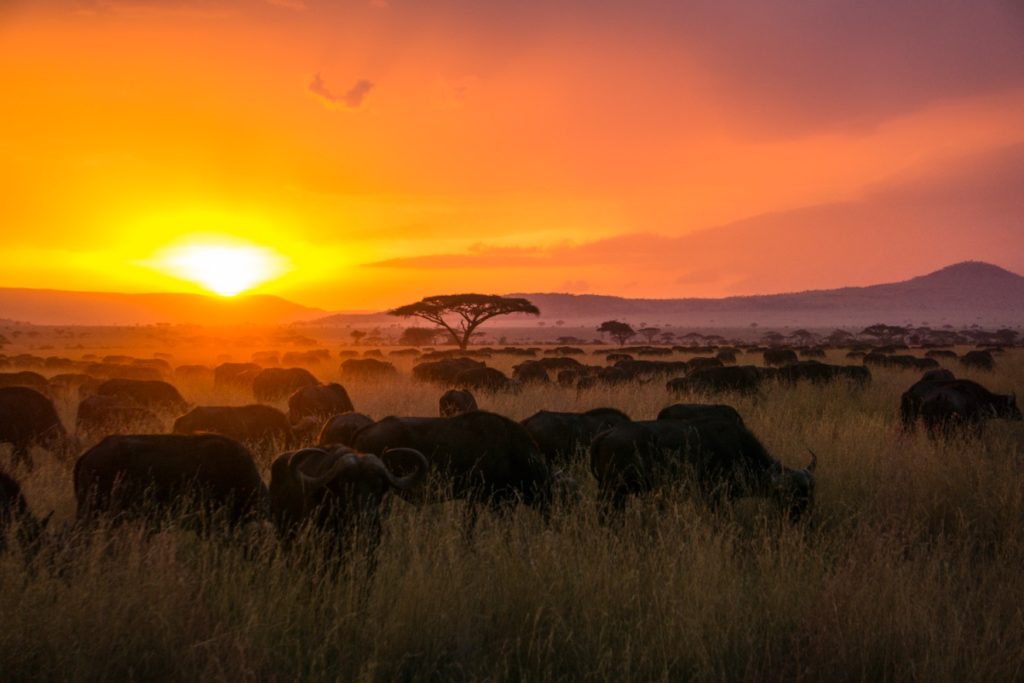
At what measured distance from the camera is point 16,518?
5.66 meters

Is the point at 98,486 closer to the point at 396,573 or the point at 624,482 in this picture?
the point at 396,573

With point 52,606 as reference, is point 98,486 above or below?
above

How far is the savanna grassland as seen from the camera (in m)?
4.35

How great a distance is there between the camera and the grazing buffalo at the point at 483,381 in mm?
19609

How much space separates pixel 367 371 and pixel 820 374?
1560 centimetres

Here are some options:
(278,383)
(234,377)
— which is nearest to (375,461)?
(278,383)

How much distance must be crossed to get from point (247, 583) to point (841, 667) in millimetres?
4345

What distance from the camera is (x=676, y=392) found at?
59.8 feet

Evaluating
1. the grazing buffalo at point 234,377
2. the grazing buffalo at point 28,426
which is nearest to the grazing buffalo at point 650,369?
the grazing buffalo at point 234,377

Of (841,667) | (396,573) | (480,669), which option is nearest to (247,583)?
(396,573)

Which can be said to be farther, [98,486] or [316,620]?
[98,486]

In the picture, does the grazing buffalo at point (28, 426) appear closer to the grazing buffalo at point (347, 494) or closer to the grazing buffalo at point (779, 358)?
the grazing buffalo at point (347, 494)

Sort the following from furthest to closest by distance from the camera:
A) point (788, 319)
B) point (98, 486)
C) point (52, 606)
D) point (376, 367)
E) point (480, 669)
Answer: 1. point (788, 319)
2. point (376, 367)
3. point (98, 486)
4. point (52, 606)
5. point (480, 669)

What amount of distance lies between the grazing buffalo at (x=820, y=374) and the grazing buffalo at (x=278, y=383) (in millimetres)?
14416
